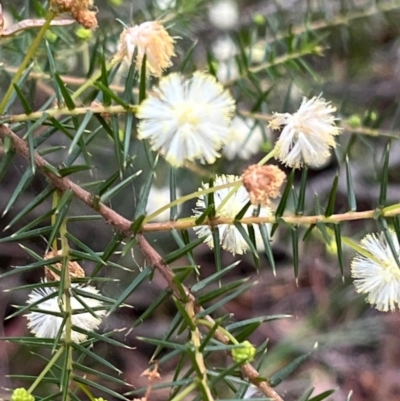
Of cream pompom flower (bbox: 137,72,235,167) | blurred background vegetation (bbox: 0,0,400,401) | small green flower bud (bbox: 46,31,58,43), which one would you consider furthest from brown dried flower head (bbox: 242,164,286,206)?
small green flower bud (bbox: 46,31,58,43)

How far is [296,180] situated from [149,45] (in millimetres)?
876

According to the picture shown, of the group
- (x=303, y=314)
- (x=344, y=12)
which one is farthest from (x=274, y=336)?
(x=344, y=12)

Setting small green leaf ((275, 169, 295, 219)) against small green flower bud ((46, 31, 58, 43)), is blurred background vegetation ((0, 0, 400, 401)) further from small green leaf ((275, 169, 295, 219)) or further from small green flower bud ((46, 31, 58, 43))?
small green leaf ((275, 169, 295, 219))

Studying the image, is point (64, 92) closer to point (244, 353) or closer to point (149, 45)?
point (149, 45)

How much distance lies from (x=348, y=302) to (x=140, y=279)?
0.82 metres

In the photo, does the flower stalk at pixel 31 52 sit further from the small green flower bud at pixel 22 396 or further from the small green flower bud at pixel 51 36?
the small green flower bud at pixel 51 36

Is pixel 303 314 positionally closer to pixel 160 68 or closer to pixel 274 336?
pixel 274 336

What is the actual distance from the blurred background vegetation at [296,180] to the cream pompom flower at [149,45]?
276 mm

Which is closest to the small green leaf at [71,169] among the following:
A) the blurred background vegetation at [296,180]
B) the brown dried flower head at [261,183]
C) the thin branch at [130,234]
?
the thin branch at [130,234]

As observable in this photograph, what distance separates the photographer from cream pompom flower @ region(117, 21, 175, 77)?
0.34 metres

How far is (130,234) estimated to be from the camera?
1.18 ft

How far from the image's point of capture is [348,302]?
1087mm

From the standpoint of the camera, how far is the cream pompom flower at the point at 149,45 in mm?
341

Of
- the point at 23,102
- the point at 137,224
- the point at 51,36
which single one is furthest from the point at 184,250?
the point at 51,36
